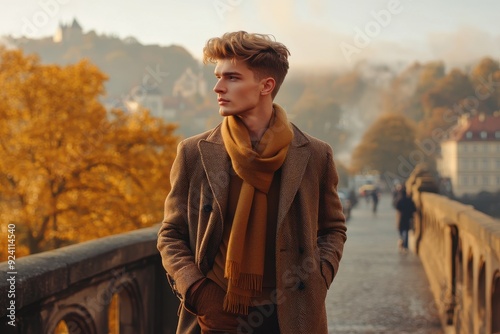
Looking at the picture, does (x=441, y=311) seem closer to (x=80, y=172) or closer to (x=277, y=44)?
(x=277, y=44)

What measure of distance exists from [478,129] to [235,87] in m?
90.6

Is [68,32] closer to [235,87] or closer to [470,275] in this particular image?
[470,275]

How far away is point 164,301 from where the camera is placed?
4727 millimetres

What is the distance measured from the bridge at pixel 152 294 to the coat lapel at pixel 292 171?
1.07 metres

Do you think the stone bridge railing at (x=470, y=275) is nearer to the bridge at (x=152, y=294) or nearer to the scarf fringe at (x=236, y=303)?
the bridge at (x=152, y=294)

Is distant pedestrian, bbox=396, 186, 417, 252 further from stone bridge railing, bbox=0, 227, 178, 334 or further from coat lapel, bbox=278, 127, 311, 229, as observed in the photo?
coat lapel, bbox=278, 127, 311, 229

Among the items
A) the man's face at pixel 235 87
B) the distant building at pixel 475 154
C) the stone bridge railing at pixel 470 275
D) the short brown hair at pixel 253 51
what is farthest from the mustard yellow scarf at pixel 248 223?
the distant building at pixel 475 154

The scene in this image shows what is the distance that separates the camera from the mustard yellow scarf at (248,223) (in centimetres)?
236

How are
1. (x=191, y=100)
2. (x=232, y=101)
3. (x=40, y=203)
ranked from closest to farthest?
(x=232, y=101), (x=40, y=203), (x=191, y=100)

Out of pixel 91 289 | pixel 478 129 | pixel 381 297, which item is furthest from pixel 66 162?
pixel 478 129

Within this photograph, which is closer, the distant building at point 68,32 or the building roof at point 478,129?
the building roof at point 478,129

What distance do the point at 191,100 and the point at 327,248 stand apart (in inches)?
5485

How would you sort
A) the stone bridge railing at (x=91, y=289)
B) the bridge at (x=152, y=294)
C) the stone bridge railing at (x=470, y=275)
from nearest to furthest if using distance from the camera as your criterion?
the stone bridge railing at (x=91, y=289) < the bridge at (x=152, y=294) < the stone bridge railing at (x=470, y=275)

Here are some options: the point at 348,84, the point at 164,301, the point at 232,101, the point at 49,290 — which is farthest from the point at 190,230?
the point at 348,84
